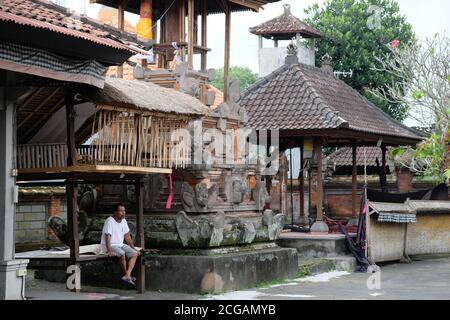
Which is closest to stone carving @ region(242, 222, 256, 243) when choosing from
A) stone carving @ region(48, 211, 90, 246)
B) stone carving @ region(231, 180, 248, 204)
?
stone carving @ region(231, 180, 248, 204)

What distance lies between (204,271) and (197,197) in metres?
1.49

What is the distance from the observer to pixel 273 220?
60.6 ft

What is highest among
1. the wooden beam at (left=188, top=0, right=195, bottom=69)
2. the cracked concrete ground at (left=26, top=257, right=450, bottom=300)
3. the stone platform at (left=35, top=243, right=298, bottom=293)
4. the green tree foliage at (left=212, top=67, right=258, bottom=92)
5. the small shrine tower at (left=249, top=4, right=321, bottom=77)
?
the green tree foliage at (left=212, top=67, right=258, bottom=92)

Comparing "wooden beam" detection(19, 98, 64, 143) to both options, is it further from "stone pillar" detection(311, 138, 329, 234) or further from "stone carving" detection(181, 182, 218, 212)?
"stone pillar" detection(311, 138, 329, 234)

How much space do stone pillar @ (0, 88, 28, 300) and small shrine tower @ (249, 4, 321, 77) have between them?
28304mm

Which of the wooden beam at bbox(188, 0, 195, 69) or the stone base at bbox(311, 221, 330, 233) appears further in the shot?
the stone base at bbox(311, 221, 330, 233)

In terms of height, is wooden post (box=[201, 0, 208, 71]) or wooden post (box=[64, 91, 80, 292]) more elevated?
wooden post (box=[201, 0, 208, 71])

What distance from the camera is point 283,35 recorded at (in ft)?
139

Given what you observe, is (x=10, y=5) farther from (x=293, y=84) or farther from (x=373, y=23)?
(x=373, y=23)

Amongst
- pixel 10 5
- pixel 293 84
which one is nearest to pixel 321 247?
pixel 293 84

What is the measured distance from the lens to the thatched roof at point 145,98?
44.8 ft

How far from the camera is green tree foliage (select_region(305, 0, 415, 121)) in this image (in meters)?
42.8

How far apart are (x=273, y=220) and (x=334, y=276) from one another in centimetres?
203

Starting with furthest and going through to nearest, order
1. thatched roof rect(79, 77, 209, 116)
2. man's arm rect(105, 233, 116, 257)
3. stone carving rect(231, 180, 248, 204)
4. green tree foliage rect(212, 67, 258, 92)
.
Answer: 1. green tree foliage rect(212, 67, 258, 92)
2. stone carving rect(231, 180, 248, 204)
3. man's arm rect(105, 233, 116, 257)
4. thatched roof rect(79, 77, 209, 116)
